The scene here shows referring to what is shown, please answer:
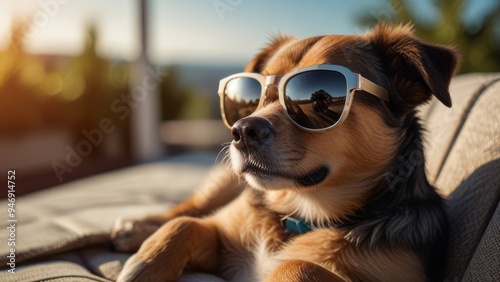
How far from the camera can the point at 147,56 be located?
831cm

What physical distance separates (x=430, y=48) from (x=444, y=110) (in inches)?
39.9

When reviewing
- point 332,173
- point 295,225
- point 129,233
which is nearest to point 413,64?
point 332,173

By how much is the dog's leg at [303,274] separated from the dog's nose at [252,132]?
1.60 ft

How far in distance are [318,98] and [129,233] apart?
118cm

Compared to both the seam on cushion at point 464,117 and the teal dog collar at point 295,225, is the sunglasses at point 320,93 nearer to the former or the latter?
the teal dog collar at point 295,225

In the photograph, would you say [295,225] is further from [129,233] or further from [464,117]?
[464,117]

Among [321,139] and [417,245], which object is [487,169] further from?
[321,139]

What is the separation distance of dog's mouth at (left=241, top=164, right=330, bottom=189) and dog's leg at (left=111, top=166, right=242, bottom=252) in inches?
30.9

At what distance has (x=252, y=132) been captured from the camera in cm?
188

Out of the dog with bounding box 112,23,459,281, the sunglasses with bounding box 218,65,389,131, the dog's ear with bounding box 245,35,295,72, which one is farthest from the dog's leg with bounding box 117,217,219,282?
the dog's ear with bounding box 245,35,295,72

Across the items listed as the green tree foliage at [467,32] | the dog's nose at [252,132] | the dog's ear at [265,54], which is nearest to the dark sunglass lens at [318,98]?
the dog's nose at [252,132]

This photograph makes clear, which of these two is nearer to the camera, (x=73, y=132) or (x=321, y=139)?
(x=321, y=139)

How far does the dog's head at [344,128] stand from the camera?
1.93 m

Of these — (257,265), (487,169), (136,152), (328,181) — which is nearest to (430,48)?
(487,169)
